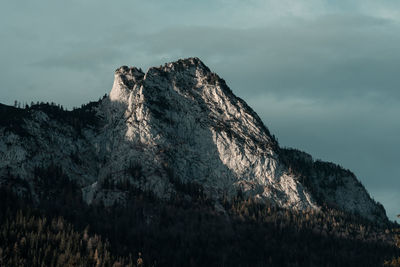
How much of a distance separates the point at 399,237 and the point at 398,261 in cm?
398

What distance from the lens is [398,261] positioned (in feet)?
327

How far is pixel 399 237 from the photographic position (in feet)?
331
